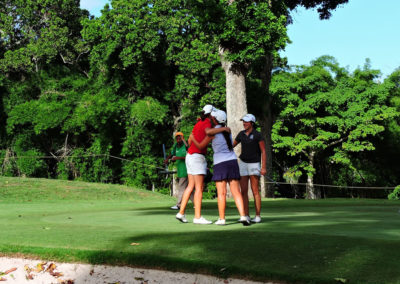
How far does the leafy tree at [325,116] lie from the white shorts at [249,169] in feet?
117

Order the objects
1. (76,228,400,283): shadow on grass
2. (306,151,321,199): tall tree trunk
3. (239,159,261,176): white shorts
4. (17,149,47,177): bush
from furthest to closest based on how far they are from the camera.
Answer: (306,151,321,199): tall tree trunk, (17,149,47,177): bush, (239,159,261,176): white shorts, (76,228,400,283): shadow on grass

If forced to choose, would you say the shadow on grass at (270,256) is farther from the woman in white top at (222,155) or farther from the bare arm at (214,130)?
the bare arm at (214,130)

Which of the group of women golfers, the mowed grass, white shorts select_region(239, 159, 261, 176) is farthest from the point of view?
white shorts select_region(239, 159, 261, 176)

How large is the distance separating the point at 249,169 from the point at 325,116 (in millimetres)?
40031

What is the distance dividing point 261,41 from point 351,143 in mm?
26300

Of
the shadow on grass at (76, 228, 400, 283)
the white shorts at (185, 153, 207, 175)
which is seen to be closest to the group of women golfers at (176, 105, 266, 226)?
the white shorts at (185, 153, 207, 175)

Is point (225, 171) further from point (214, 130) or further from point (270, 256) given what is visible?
point (270, 256)

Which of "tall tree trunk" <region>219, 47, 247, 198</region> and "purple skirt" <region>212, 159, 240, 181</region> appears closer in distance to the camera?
"purple skirt" <region>212, 159, 240, 181</region>

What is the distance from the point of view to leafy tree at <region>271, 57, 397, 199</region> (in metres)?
A: 45.8

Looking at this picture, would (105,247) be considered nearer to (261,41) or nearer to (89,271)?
(89,271)

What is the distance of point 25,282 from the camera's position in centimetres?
653

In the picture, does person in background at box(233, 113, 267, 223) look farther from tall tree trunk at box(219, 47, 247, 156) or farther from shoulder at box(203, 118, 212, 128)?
tall tree trunk at box(219, 47, 247, 156)

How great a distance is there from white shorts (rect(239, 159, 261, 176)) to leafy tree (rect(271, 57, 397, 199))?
3552 cm

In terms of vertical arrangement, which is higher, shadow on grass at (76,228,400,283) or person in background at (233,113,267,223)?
person in background at (233,113,267,223)
